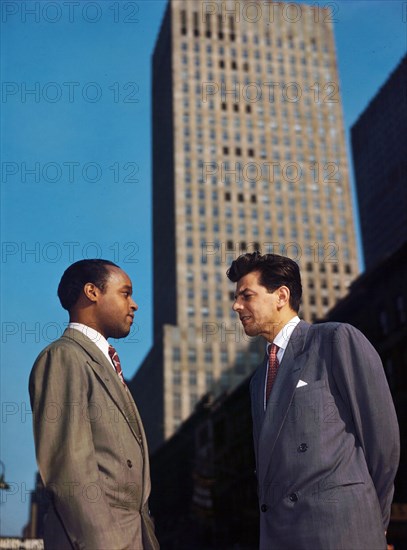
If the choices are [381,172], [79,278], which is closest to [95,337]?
[79,278]

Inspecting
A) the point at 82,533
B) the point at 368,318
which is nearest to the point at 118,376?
the point at 82,533

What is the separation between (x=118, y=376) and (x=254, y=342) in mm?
117474

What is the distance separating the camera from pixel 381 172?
466 ft

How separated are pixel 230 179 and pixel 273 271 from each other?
12329 centimetres

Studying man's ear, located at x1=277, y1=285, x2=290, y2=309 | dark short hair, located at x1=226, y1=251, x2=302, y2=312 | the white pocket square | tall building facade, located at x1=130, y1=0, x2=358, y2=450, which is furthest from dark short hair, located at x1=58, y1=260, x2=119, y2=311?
tall building facade, located at x1=130, y1=0, x2=358, y2=450

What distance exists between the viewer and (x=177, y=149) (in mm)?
126750

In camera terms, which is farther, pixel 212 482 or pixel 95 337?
pixel 212 482

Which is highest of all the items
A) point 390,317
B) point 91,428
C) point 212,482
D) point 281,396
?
point 390,317

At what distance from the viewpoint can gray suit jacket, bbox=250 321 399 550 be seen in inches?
198

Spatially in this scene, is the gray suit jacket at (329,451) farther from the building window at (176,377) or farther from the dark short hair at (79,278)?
the building window at (176,377)

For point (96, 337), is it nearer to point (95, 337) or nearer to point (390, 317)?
point (95, 337)

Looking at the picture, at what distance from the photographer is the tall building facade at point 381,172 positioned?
130875 millimetres

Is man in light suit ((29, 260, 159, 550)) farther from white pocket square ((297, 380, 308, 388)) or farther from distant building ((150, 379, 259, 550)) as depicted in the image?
distant building ((150, 379, 259, 550))

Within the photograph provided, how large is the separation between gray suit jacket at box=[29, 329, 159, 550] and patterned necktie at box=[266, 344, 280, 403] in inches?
37.5
